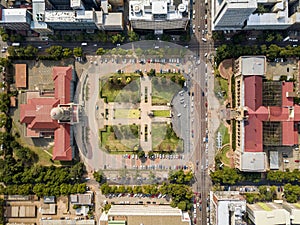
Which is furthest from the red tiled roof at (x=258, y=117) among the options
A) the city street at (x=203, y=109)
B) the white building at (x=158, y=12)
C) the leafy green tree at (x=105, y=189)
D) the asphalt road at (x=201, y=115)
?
the leafy green tree at (x=105, y=189)

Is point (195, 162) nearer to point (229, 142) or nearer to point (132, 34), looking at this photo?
point (229, 142)

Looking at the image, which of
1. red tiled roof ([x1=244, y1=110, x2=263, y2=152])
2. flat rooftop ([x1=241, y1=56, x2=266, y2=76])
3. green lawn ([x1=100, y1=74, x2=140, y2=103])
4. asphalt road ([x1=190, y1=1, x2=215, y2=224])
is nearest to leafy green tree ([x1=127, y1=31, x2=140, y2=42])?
green lawn ([x1=100, y1=74, x2=140, y2=103])

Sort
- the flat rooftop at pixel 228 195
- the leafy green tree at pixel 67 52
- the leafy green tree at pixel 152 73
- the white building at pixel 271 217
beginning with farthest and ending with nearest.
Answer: the leafy green tree at pixel 152 73
the leafy green tree at pixel 67 52
the flat rooftop at pixel 228 195
the white building at pixel 271 217

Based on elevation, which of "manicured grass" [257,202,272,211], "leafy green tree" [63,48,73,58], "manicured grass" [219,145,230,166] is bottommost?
"manicured grass" [257,202,272,211]

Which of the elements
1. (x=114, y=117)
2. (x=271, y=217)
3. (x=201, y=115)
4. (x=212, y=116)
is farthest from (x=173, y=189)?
(x=114, y=117)

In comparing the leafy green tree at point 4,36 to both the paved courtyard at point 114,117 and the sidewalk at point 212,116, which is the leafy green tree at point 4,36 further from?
the sidewalk at point 212,116

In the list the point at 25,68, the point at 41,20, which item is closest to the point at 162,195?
the point at 25,68

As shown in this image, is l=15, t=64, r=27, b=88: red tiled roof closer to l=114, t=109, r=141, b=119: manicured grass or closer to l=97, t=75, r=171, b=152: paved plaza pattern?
l=97, t=75, r=171, b=152: paved plaza pattern

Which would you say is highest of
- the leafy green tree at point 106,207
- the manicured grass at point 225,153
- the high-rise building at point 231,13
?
the high-rise building at point 231,13

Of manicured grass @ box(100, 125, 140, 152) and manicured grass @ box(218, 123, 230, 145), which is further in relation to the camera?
manicured grass @ box(100, 125, 140, 152)
